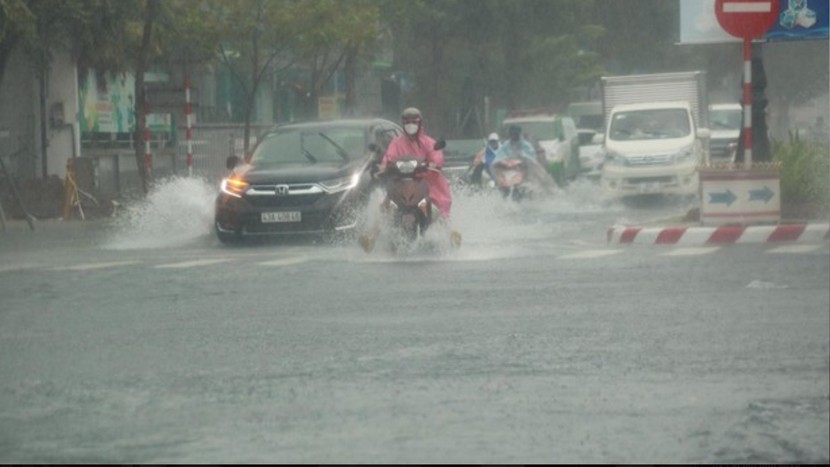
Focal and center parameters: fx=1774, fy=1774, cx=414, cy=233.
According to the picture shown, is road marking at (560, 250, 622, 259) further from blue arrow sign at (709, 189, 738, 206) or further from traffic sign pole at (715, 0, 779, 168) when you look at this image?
traffic sign pole at (715, 0, 779, 168)

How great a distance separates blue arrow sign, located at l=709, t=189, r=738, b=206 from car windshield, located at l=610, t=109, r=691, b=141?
12943 mm

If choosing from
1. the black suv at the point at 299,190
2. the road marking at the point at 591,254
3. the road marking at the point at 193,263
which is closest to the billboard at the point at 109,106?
the black suv at the point at 299,190

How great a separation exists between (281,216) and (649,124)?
1412cm

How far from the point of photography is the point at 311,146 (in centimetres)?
2392

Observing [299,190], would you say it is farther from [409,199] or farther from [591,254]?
[591,254]

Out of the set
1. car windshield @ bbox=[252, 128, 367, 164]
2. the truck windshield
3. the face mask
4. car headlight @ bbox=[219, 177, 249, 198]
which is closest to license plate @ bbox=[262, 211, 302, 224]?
car headlight @ bbox=[219, 177, 249, 198]

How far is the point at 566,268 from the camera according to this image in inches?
665

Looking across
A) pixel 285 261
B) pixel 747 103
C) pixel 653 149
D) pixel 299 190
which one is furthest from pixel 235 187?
pixel 653 149

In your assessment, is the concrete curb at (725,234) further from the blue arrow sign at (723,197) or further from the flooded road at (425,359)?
the flooded road at (425,359)

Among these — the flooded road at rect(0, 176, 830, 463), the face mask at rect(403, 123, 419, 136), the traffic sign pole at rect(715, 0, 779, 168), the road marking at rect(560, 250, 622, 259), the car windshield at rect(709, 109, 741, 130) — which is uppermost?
the traffic sign pole at rect(715, 0, 779, 168)

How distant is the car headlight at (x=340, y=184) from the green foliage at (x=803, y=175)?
18.4 ft

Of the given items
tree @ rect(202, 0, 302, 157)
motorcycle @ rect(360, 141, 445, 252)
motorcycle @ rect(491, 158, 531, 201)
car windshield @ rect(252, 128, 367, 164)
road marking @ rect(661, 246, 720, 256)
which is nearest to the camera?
road marking @ rect(661, 246, 720, 256)

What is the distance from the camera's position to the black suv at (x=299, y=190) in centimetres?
2222

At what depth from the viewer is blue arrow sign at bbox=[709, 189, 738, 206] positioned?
21.0 m
